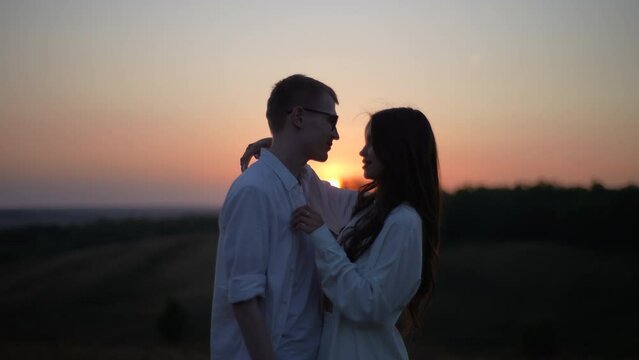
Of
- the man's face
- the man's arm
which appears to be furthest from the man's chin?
the man's arm

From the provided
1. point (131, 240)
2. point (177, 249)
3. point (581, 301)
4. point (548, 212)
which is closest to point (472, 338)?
point (581, 301)

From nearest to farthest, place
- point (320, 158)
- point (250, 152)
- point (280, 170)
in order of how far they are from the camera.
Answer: point (280, 170), point (320, 158), point (250, 152)

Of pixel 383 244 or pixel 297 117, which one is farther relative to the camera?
pixel 297 117

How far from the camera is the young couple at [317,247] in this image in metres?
2.62

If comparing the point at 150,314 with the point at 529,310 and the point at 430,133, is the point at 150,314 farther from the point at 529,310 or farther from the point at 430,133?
the point at 430,133

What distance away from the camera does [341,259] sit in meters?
2.65

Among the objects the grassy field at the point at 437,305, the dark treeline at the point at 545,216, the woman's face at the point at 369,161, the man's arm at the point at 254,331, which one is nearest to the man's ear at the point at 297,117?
the woman's face at the point at 369,161

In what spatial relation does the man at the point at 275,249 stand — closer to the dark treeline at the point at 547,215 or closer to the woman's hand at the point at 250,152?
the woman's hand at the point at 250,152

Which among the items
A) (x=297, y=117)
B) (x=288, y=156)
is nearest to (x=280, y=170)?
(x=288, y=156)

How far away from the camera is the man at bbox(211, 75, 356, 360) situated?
2.59 m

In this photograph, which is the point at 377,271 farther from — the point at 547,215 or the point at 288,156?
the point at 547,215

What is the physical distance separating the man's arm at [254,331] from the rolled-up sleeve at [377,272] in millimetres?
274

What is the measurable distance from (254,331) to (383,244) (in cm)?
56

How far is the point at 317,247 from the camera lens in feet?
8.83
